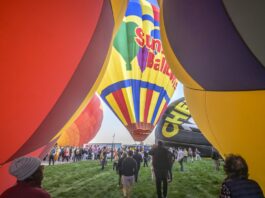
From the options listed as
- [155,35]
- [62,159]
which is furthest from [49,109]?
[62,159]

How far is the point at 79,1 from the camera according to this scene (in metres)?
3.04

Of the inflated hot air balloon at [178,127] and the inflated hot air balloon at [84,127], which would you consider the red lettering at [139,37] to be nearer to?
the inflated hot air balloon at [178,127]

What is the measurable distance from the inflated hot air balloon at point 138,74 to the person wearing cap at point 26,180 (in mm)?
9493

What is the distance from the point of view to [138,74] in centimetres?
1217

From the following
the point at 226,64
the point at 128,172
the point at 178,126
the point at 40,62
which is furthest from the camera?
the point at 178,126

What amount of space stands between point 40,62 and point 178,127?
49.0ft

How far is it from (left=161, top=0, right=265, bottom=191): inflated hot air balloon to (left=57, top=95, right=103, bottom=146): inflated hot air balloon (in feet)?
63.5

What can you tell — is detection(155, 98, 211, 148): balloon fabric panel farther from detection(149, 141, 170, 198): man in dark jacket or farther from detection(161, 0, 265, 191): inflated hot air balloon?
detection(161, 0, 265, 191): inflated hot air balloon

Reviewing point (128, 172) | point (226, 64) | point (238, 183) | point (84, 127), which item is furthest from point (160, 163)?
point (84, 127)

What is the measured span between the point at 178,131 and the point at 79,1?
14.9 m

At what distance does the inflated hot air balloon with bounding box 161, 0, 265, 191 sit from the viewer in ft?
8.85

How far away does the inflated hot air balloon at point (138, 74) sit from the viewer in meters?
11.0

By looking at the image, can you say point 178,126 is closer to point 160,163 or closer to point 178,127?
point 178,127

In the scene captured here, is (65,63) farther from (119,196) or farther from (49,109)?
(119,196)
